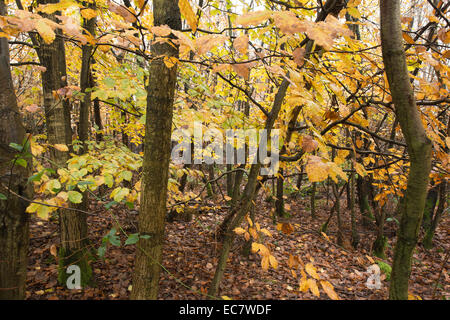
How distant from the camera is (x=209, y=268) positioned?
4.91 m

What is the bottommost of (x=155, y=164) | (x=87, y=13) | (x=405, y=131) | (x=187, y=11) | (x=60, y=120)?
A: (x=155, y=164)

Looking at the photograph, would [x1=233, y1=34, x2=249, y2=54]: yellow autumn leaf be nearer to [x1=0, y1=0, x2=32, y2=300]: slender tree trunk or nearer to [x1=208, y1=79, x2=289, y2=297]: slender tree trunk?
[x1=208, y1=79, x2=289, y2=297]: slender tree trunk

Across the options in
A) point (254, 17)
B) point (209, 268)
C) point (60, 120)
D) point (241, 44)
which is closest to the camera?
point (254, 17)

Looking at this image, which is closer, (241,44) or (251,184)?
(241,44)

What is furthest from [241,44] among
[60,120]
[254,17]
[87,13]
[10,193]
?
[60,120]

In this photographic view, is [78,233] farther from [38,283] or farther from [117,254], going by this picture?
[117,254]

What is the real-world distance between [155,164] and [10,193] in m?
0.99

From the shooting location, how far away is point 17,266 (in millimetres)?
1709

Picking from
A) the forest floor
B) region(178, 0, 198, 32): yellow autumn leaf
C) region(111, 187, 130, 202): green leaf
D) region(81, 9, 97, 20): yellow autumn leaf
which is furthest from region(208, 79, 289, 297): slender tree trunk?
region(81, 9, 97, 20): yellow autumn leaf

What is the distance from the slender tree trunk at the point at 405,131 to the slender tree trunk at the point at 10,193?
2272 mm

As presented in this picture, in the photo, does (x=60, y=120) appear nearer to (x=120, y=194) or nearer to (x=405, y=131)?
(x=120, y=194)

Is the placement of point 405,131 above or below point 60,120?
below

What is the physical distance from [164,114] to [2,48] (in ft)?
3.99

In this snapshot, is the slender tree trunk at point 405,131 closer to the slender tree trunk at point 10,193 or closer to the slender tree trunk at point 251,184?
the slender tree trunk at point 251,184
